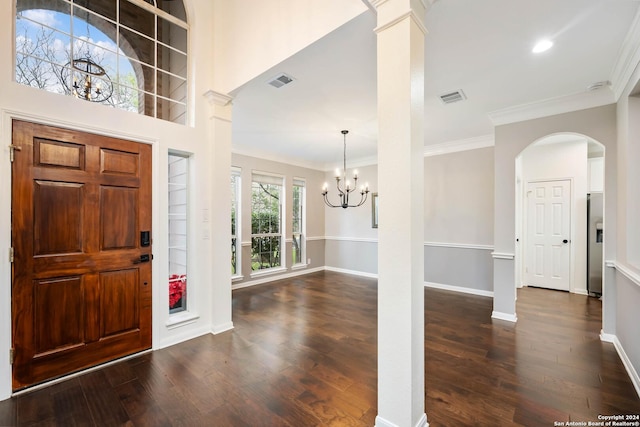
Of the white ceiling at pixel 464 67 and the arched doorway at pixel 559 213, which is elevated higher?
the white ceiling at pixel 464 67

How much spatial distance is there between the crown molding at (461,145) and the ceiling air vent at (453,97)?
5.90 feet

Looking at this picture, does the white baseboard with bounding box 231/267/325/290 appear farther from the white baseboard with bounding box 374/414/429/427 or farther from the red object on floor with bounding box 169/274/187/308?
the white baseboard with bounding box 374/414/429/427

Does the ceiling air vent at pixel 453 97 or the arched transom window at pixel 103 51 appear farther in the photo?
the ceiling air vent at pixel 453 97

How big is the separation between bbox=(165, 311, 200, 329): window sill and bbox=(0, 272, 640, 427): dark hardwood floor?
0.67 ft

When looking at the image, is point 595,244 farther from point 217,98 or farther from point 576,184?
point 217,98

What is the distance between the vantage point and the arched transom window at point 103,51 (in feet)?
7.35

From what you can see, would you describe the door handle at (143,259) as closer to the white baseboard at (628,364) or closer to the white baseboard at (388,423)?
the white baseboard at (388,423)

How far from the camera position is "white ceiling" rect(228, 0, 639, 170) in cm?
193

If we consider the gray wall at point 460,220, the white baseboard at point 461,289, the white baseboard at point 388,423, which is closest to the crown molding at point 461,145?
the gray wall at point 460,220

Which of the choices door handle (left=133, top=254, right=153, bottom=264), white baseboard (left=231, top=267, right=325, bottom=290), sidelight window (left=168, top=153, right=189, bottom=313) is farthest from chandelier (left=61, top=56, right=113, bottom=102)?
white baseboard (left=231, top=267, right=325, bottom=290)

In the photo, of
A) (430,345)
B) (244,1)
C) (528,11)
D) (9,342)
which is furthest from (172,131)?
(430,345)

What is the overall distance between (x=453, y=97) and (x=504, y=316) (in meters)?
2.86

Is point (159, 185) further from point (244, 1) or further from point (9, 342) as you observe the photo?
point (244, 1)

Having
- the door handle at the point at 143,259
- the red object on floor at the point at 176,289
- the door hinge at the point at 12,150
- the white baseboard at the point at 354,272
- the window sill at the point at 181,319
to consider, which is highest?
the door hinge at the point at 12,150
